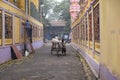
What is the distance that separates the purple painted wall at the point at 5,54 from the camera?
16.7 meters

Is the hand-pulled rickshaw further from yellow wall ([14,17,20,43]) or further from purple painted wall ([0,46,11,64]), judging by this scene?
purple painted wall ([0,46,11,64])

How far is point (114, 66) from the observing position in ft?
21.9

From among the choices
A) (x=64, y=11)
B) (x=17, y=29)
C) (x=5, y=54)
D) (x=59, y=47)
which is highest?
(x=64, y=11)

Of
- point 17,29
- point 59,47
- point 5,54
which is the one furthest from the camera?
point 59,47

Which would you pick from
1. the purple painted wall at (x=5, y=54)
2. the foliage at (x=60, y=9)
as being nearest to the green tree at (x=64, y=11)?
the foliage at (x=60, y=9)

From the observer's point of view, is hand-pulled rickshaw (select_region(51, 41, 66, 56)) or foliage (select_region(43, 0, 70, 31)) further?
foliage (select_region(43, 0, 70, 31))

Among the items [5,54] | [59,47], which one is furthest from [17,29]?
[5,54]

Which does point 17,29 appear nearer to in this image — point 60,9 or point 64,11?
point 64,11

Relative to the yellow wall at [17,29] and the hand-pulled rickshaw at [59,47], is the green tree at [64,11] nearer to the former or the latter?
the hand-pulled rickshaw at [59,47]

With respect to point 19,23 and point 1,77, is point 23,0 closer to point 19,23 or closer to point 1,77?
point 19,23

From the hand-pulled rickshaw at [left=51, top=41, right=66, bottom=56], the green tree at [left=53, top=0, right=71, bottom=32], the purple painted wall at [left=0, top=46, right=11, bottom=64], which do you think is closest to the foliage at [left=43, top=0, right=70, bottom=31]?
the green tree at [left=53, top=0, right=71, bottom=32]

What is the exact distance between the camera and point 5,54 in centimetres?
1758

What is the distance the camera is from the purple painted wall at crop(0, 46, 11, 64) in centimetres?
1667

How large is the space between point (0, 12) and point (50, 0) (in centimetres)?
7874
